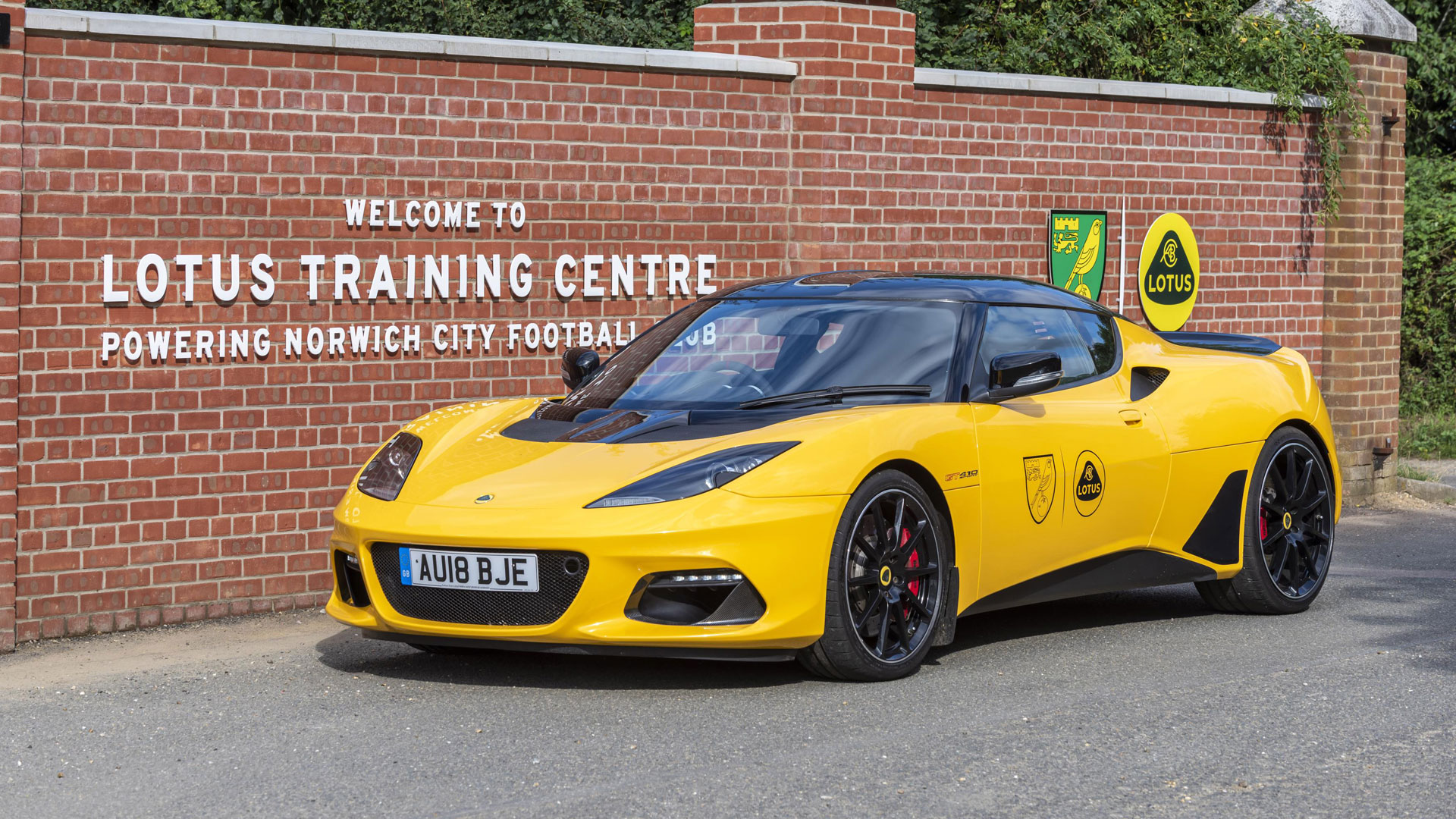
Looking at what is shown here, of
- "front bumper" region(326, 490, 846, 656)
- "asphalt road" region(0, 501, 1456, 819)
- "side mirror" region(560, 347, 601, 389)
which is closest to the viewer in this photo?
"asphalt road" region(0, 501, 1456, 819)

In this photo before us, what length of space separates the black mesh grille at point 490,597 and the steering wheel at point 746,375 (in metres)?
1.15

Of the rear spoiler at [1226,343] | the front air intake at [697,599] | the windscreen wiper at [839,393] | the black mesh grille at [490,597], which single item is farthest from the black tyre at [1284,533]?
the black mesh grille at [490,597]

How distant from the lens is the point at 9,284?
7.22 meters

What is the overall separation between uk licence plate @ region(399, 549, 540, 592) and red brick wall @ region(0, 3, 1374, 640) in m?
2.18

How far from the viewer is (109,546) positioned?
7656 millimetres

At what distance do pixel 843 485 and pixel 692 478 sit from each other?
20.5 inches

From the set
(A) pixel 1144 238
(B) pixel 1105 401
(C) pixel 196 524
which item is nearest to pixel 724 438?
(B) pixel 1105 401

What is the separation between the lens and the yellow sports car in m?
5.86

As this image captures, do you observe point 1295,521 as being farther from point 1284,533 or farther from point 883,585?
point 883,585

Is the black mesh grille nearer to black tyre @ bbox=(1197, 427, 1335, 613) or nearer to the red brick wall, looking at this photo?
the red brick wall

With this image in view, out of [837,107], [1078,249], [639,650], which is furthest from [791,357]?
[1078,249]

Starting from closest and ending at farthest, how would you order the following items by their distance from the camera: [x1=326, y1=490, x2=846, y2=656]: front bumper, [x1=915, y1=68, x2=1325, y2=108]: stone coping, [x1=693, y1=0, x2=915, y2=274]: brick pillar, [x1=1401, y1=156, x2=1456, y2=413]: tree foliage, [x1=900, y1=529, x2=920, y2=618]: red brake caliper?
[x1=326, y1=490, x2=846, y2=656]: front bumper < [x1=900, y1=529, x2=920, y2=618]: red brake caliper < [x1=693, y1=0, x2=915, y2=274]: brick pillar < [x1=915, y1=68, x2=1325, y2=108]: stone coping < [x1=1401, y1=156, x2=1456, y2=413]: tree foliage

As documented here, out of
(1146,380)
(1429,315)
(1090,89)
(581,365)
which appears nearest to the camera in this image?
(581,365)

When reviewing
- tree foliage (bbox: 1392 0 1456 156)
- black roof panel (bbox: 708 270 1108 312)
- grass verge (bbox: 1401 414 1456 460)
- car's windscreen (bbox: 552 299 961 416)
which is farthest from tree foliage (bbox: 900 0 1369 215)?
car's windscreen (bbox: 552 299 961 416)
